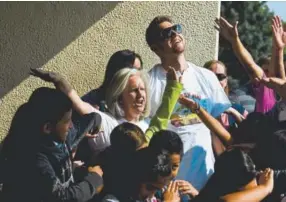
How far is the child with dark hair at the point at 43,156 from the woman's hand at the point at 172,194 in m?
0.33

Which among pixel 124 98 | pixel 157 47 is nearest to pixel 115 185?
pixel 124 98

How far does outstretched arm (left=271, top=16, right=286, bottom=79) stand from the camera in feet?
18.3

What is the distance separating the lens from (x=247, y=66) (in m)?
5.54

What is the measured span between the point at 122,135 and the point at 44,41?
298 cm

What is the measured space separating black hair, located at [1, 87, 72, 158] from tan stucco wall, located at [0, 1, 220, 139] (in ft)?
9.28

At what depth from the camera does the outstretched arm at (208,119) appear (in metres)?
4.80

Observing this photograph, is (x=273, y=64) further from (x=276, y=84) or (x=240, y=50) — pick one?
(x=276, y=84)

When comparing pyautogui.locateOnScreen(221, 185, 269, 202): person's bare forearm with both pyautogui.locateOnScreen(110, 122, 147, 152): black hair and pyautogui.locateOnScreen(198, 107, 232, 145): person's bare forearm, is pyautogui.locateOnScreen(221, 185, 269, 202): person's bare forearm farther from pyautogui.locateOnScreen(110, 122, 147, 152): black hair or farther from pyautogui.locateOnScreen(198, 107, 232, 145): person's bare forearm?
pyautogui.locateOnScreen(198, 107, 232, 145): person's bare forearm

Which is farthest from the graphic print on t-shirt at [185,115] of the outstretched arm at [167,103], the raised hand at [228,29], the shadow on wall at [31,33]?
the shadow on wall at [31,33]

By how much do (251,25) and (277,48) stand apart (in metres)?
16.4

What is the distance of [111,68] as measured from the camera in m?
5.16

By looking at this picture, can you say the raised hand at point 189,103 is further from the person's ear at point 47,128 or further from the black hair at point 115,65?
the person's ear at point 47,128

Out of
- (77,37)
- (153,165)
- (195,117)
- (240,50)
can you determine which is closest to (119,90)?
(195,117)

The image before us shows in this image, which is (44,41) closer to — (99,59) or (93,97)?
(99,59)
